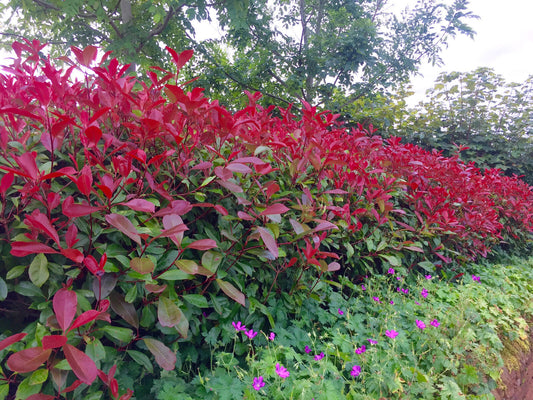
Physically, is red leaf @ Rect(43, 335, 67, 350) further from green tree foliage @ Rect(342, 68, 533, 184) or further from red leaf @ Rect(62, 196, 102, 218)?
green tree foliage @ Rect(342, 68, 533, 184)

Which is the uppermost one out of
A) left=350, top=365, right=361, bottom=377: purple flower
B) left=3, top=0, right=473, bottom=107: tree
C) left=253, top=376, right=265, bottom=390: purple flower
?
left=3, top=0, right=473, bottom=107: tree

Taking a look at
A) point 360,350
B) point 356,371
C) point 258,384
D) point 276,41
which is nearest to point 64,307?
point 258,384

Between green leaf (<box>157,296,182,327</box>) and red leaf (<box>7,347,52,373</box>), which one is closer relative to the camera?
red leaf (<box>7,347,52,373</box>)

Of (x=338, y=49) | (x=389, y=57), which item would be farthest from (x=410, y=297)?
(x=389, y=57)

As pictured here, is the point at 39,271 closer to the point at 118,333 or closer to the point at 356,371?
the point at 118,333

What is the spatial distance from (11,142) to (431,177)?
3.10m

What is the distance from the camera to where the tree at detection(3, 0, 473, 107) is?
221 inches

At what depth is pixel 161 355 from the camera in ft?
3.36

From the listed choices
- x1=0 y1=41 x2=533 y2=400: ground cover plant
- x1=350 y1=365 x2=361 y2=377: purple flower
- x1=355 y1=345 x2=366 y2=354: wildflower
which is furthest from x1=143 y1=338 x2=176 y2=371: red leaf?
x1=355 y1=345 x2=366 y2=354: wildflower

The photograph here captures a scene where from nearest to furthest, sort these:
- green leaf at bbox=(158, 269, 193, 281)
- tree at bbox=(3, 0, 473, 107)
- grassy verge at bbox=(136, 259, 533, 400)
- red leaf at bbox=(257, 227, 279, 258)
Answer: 1. green leaf at bbox=(158, 269, 193, 281)
2. red leaf at bbox=(257, 227, 279, 258)
3. grassy verge at bbox=(136, 259, 533, 400)
4. tree at bbox=(3, 0, 473, 107)

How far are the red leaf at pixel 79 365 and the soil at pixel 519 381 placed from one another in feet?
6.74

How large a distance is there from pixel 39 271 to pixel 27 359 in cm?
30

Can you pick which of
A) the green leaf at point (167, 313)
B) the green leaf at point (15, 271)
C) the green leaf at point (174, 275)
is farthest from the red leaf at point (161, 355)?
the green leaf at point (15, 271)

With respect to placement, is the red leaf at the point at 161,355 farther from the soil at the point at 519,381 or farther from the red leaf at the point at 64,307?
the soil at the point at 519,381
